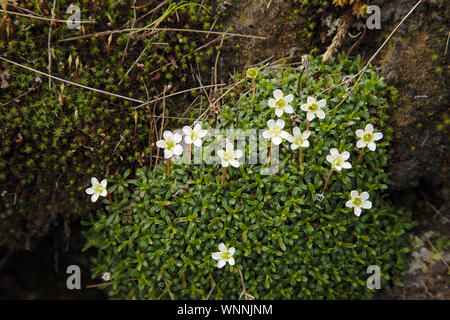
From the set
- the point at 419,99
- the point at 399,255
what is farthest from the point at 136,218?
the point at 419,99

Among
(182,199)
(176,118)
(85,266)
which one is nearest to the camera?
(182,199)

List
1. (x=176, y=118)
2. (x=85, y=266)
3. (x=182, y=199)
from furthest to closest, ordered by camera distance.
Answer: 1. (x=85, y=266)
2. (x=176, y=118)
3. (x=182, y=199)

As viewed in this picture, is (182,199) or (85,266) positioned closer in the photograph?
(182,199)

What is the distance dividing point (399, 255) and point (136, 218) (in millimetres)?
2799

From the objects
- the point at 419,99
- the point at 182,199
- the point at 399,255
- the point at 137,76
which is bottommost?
A: the point at 399,255

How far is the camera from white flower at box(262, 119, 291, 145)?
2.79 metres

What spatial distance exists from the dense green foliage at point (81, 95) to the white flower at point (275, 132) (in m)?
1.10

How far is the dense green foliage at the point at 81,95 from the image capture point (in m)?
3.04

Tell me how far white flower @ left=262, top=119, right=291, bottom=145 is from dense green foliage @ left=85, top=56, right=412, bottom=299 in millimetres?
259

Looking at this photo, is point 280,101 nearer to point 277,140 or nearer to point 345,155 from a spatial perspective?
point 277,140

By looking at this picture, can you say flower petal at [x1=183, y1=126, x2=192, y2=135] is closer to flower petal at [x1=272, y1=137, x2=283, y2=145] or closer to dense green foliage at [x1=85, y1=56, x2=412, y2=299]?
dense green foliage at [x1=85, y1=56, x2=412, y2=299]

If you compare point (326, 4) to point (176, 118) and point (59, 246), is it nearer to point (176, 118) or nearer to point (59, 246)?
point (176, 118)

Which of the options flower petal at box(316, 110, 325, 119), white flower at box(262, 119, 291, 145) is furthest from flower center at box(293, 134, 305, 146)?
flower petal at box(316, 110, 325, 119)

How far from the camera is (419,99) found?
10.6ft
